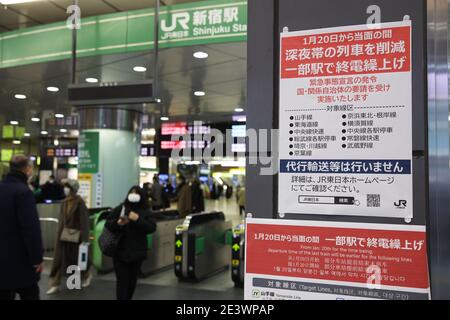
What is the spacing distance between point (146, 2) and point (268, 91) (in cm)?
639

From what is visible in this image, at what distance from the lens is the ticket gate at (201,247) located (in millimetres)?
7048

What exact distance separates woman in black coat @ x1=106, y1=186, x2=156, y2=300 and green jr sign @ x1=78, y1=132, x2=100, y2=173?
550cm

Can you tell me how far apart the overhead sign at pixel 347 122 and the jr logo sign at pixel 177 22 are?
505 centimetres

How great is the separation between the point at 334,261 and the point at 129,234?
150 inches

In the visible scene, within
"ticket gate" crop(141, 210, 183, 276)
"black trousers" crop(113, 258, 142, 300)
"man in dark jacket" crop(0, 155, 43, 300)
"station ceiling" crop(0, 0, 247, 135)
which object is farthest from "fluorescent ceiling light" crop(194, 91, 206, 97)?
"man in dark jacket" crop(0, 155, 43, 300)

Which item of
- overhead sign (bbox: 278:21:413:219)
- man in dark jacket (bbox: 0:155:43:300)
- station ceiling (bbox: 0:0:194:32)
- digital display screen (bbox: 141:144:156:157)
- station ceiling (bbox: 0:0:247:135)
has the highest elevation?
station ceiling (bbox: 0:0:194:32)

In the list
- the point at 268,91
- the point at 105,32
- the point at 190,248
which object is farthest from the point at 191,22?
the point at 268,91

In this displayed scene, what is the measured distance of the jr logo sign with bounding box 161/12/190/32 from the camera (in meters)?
6.14

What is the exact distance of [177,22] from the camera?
6.20 m

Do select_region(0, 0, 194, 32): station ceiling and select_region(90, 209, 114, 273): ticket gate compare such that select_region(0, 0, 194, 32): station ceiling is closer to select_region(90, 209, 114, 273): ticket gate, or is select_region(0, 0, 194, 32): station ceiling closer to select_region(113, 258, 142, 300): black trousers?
select_region(90, 209, 114, 273): ticket gate

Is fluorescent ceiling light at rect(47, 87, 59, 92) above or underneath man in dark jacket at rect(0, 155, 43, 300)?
above

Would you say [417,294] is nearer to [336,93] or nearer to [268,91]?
[336,93]

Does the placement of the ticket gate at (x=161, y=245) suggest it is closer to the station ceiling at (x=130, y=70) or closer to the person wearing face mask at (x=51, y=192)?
the station ceiling at (x=130, y=70)

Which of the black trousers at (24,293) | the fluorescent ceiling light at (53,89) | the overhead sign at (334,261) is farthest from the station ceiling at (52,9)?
the overhead sign at (334,261)
